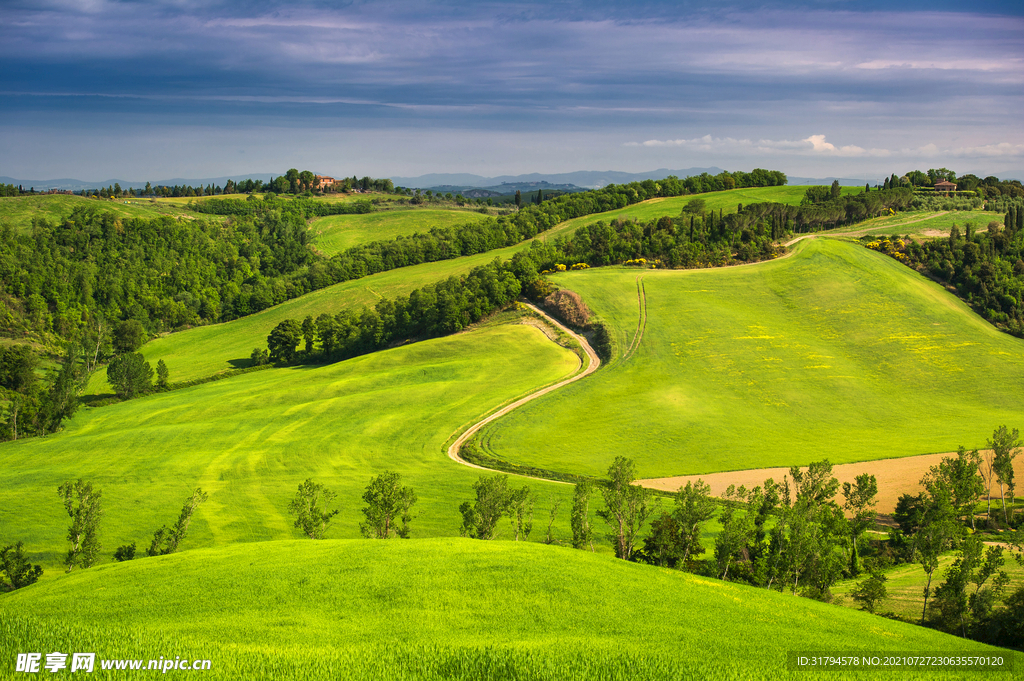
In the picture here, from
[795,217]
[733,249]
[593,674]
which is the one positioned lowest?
[593,674]

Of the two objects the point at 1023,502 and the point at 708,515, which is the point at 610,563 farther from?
the point at 1023,502

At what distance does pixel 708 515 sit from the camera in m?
45.8

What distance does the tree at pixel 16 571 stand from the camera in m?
44.5

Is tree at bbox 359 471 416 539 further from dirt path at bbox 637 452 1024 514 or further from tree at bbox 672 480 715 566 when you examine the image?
dirt path at bbox 637 452 1024 514

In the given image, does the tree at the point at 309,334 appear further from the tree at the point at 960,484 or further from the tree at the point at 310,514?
the tree at the point at 960,484

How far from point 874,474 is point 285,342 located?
11669 centimetres

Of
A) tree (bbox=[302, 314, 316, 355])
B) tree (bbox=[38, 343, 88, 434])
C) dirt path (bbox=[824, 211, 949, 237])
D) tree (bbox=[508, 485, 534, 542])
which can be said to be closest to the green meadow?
tree (bbox=[302, 314, 316, 355])

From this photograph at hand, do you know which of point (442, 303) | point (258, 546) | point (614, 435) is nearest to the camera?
point (258, 546)

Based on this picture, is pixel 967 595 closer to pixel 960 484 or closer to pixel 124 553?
pixel 960 484

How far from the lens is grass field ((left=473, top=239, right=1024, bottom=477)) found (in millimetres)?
75688

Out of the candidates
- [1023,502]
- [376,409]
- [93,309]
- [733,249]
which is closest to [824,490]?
[1023,502]

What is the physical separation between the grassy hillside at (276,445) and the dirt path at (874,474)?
13283 millimetres

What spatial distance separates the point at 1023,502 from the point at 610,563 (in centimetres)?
5406

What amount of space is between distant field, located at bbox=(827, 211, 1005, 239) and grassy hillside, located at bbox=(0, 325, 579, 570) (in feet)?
340
